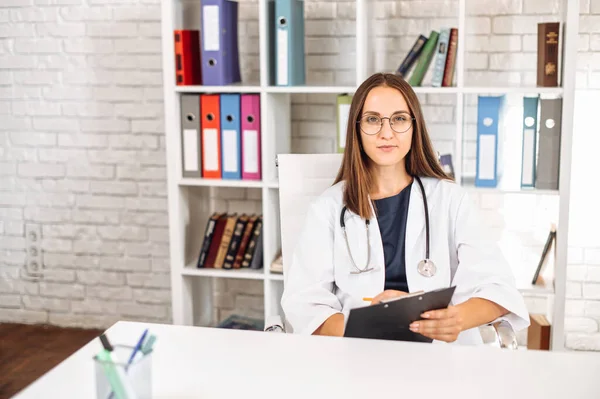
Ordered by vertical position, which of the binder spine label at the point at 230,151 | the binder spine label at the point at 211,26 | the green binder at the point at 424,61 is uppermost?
the binder spine label at the point at 211,26

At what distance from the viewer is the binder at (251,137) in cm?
295

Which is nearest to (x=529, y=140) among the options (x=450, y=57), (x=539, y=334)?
(x=450, y=57)

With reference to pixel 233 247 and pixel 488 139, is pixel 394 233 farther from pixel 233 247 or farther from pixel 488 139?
pixel 233 247

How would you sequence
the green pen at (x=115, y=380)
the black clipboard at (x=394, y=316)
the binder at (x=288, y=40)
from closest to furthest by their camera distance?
the green pen at (x=115, y=380) < the black clipboard at (x=394, y=316) < the binder at (x=288, y=40)

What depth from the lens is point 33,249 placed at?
12.3 feet

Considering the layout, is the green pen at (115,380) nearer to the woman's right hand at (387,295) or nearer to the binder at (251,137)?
the woman's right hand at (387,295)

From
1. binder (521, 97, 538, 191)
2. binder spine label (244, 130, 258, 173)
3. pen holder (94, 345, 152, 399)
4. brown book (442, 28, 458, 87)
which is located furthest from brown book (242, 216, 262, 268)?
pen holder (94, 345, 152, 399)

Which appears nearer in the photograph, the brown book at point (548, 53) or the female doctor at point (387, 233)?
the female doctor at point (387, 233)

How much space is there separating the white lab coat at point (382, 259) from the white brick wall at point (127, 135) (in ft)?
3.84

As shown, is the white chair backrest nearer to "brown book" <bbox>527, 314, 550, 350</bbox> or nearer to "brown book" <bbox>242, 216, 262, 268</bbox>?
"brown book" <bbox>242, 216, 262, 268</bbox>

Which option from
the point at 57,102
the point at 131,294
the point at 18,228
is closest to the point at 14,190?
the point at 18,228

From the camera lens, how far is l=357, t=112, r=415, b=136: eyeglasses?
2.04 m

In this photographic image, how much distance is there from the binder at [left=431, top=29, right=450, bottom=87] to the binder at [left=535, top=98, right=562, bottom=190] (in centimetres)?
38

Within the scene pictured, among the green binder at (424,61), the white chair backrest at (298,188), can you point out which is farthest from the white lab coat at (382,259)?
the green binder at (424,61)
